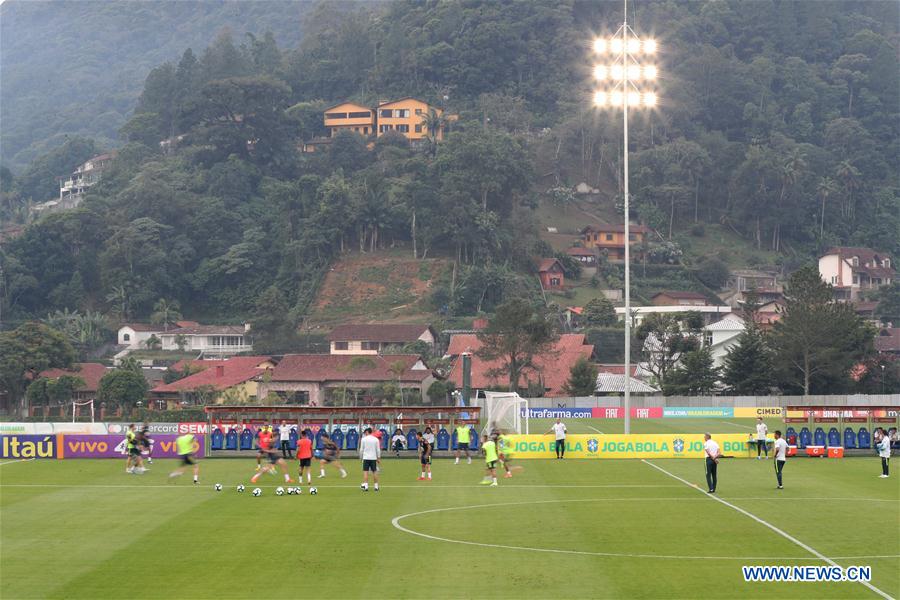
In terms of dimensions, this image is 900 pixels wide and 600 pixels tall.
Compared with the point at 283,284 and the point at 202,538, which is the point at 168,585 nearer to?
the point at 202,538

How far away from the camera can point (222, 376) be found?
11375cm

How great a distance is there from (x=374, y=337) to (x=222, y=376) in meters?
22.3

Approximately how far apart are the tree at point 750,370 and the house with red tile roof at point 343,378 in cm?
2724

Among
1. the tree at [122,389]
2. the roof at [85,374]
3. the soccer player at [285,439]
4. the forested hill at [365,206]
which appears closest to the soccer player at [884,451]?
the soccer player at [285,439]

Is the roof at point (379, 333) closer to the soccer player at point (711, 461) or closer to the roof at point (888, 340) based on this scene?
the roof at point (888, 340)

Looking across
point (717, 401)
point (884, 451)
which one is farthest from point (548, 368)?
point (884, 451)

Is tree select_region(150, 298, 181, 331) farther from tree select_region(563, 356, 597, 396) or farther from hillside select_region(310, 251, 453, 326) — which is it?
tree select_region(563, 356, 597, 396)

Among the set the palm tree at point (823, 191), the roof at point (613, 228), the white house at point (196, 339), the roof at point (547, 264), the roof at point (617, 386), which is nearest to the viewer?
the roof at point (617, 386)

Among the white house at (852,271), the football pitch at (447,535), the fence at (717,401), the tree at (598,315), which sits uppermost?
the white house at (852,271)

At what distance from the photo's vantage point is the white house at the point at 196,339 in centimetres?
14238

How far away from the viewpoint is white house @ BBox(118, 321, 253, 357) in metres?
142

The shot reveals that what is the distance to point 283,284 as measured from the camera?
520 feet

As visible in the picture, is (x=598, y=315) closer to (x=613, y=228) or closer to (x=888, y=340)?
(x=888, y=340)

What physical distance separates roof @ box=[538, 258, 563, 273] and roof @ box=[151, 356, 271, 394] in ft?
168
